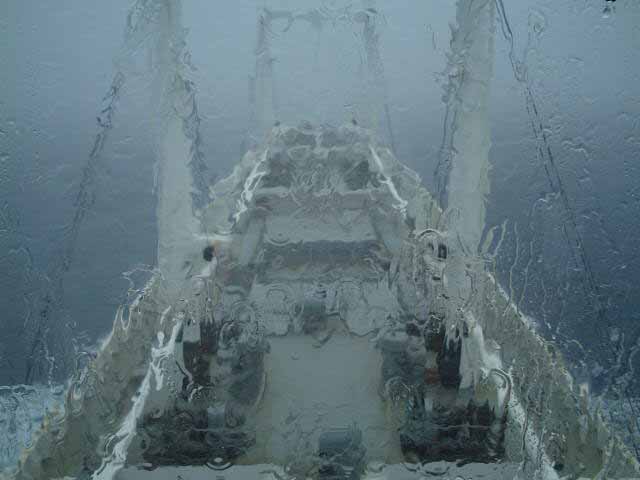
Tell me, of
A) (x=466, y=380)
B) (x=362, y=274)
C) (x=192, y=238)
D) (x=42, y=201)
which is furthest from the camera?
(x=42, y=201)

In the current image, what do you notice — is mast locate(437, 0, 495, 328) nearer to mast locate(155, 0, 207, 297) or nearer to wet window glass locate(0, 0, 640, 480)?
wet window glass locate(0, 0, 640, 480)

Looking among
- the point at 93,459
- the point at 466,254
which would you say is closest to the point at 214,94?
the point at 466,254

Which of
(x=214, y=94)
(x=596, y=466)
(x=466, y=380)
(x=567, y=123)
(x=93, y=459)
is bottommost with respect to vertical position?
(x=93, y=459)

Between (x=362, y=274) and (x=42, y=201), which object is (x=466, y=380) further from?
(x=42, y=201)

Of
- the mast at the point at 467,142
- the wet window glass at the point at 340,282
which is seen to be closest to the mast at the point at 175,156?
the wet window glass at the point at 340,282

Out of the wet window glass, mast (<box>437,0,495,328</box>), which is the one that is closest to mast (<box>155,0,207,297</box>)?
the wet window glass

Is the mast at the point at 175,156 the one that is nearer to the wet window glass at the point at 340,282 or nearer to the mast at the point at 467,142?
the wet window glass at the point at 340,282

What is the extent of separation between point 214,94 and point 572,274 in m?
4.83

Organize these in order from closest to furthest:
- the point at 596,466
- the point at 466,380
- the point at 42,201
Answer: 1. the point at 596,466
2. the point at 466,380
3. the point at 42,201

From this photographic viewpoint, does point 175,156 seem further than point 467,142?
Yes

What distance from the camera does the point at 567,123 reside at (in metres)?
4.63

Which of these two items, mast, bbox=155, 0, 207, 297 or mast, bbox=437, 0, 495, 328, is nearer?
mast, bbox=437, 0, 495, 328

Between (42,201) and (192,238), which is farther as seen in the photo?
(42,201)

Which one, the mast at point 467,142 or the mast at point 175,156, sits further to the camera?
the mast at point 175,156
